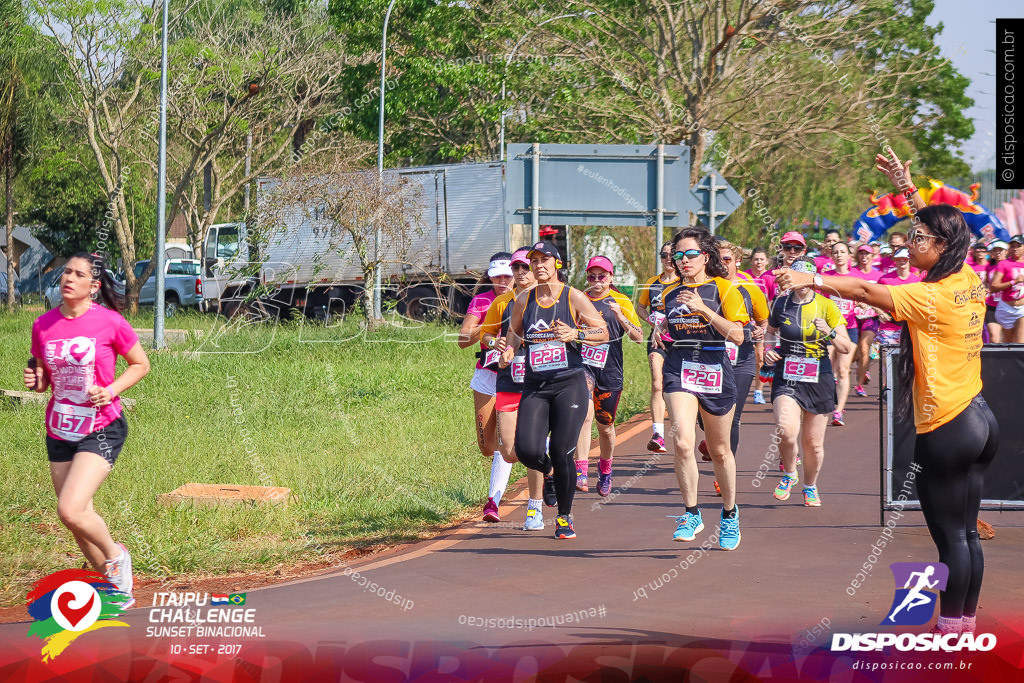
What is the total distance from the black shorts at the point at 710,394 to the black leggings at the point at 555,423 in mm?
622

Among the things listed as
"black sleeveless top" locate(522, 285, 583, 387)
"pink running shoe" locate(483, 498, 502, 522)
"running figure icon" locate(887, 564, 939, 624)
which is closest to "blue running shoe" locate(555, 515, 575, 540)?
"pink running shoe" locate(483, 498, 502, 522)

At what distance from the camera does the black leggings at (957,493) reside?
16.5ft

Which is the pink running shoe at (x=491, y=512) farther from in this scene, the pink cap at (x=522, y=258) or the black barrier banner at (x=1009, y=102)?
the black barrier banner at (x=1009, y=102)

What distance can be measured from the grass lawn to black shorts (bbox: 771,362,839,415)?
2577 mm

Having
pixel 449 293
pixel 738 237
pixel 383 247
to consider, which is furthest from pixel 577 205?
pixel 738 237

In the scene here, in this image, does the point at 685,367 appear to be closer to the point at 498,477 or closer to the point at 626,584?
the point at 626,584

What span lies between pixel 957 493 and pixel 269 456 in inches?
279

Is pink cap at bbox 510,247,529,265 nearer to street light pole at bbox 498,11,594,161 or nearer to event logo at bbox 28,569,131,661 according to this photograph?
event logo at bbox 28,569,131,661

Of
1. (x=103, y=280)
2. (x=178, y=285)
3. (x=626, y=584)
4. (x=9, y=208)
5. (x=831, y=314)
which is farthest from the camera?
(x=178, y=285)

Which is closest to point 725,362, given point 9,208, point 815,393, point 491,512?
point 815,393

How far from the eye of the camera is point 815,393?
8789mm

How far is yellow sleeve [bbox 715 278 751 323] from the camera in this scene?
7.46m

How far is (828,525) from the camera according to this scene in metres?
8.20

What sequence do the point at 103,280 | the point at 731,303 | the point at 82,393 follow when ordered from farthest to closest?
the point at 731,303, the point at 103,280, the point at 82,393
